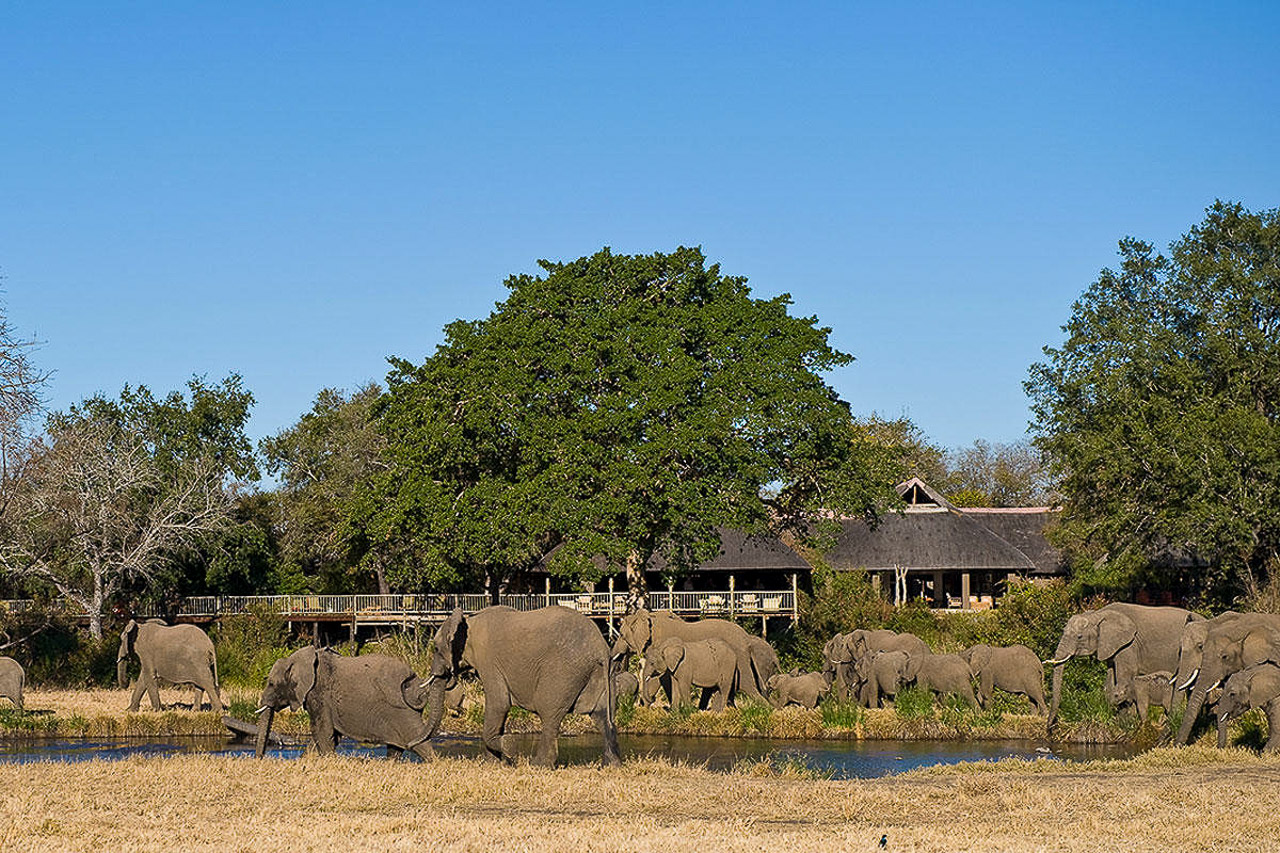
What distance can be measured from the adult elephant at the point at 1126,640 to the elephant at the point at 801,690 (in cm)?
557

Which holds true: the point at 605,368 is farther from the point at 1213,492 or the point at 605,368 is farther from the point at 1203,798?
the point at 1203,798

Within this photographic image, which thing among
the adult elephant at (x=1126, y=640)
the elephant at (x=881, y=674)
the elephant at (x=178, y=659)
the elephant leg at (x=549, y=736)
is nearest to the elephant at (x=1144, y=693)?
the adult elephant at (x=1126, y=640)

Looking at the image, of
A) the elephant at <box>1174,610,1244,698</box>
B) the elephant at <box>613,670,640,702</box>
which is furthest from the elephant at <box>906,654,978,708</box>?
the elephant at <box>1174,610,1244,698</box>

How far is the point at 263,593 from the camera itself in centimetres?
6059

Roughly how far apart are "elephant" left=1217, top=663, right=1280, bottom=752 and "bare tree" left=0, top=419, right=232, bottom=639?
3434 cm

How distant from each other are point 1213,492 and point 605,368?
1756 centimetres

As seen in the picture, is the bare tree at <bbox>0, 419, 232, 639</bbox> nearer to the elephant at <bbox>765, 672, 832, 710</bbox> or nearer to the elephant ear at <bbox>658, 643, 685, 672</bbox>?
the elephant ear at <bbox>658, 643, 685, 672</bbox>

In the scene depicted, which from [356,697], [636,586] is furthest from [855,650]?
[356,697]

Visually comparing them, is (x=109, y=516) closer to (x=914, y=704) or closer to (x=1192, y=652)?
(x=914, y=704)

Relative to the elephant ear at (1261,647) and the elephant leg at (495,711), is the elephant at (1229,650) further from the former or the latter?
the elephant leg at (495,711)

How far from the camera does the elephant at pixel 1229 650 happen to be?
20.8 meters

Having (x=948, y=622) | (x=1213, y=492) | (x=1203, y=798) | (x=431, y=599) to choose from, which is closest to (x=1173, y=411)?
(x=1213, y=492)

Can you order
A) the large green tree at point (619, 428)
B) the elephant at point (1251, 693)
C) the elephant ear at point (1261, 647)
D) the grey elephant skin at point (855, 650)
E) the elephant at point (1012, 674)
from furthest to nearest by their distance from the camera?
the large green tree at point (619, 428), the grey elephant skin at point (855, 650), the elephant at point (1012, 674), the elephant ear at point (1261, 647), the elephant at point (1251, 693)

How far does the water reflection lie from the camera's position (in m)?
22.5
